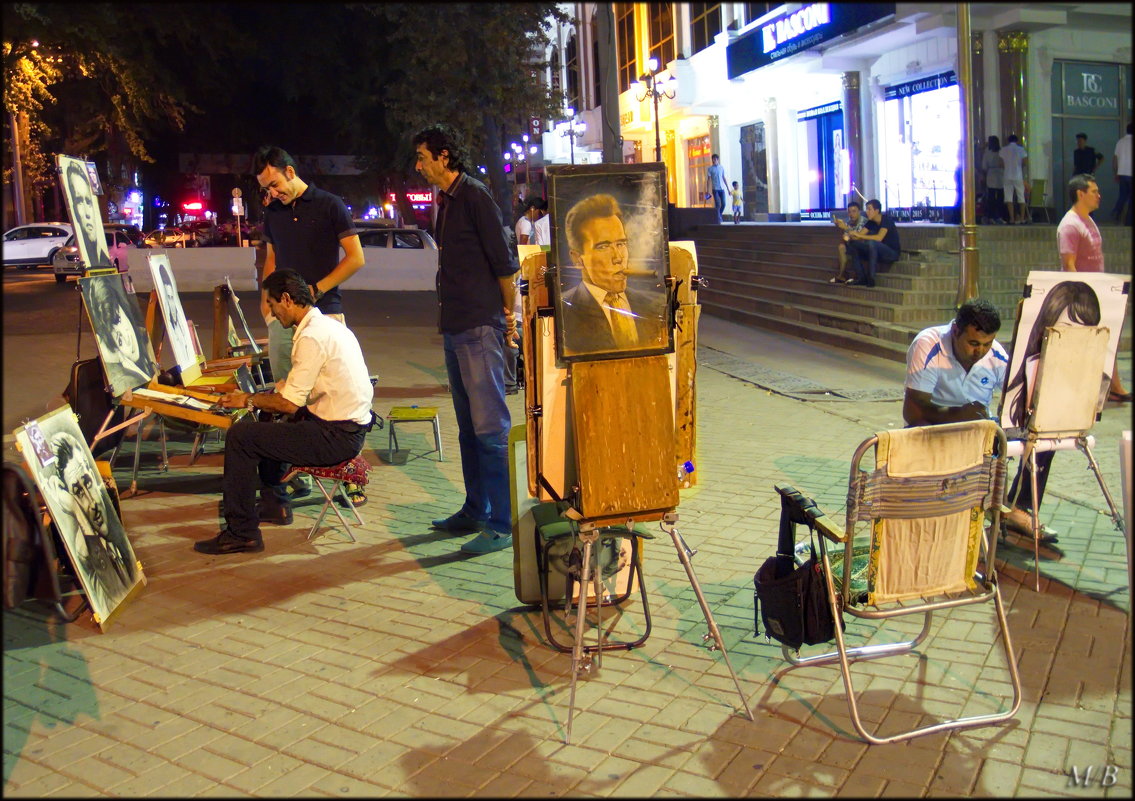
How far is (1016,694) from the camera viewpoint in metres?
3.53

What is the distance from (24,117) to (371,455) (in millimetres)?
26929

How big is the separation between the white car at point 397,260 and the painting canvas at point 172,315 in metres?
15.3

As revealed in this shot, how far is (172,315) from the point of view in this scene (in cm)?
739

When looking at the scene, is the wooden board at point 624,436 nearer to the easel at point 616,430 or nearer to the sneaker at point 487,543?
the easel at point 616,430

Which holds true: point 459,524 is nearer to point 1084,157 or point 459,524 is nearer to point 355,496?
point 355,496

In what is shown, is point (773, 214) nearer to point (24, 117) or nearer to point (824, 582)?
point (24, 117)

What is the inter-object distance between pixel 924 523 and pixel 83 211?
5.39 meters

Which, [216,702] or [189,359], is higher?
[189,359]

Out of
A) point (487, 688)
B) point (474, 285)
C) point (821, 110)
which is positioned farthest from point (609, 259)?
point (821, 110)

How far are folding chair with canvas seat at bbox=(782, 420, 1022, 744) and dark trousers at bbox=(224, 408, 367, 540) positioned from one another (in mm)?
2833

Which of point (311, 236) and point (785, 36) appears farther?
point (785, 36)

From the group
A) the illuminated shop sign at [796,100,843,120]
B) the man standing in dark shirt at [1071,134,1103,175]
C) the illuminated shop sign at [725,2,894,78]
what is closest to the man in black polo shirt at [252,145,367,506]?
the illuminated shop sign at [725,2,894,78]

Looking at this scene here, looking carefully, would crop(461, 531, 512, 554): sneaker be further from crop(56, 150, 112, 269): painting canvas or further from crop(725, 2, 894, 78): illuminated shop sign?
crop(725, 2, 894, 78): illuminated shop sign

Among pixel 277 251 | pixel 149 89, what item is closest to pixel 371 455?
pixel 277 251
